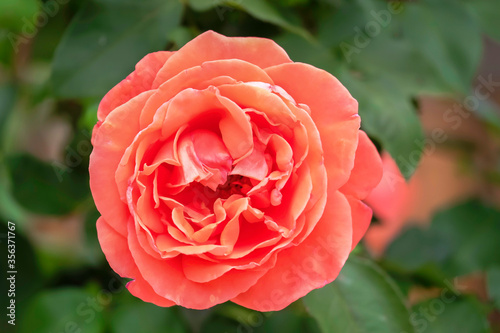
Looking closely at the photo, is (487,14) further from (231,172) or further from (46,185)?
(46,185)

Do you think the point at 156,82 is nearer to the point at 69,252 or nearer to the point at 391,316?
the point at 391,316

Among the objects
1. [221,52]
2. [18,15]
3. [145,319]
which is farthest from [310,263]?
[18,15]

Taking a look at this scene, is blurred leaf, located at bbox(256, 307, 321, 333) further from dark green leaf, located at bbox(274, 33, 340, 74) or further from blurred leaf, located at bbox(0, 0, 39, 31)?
blurred leaf, located at bbox(0, 0, 39, 31)

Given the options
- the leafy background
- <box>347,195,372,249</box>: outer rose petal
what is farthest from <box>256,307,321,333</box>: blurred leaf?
<box>347,195,372,249</box>: outer rose petal

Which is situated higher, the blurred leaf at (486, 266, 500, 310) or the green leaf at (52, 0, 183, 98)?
the green leaf at (52, 0, 183, 98)

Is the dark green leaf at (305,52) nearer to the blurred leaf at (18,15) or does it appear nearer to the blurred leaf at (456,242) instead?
the blurred leaf at (18,15)

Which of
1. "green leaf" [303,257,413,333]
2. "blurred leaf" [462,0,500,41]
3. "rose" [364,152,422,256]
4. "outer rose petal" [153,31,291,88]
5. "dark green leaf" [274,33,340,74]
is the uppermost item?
"outer rose petal" [153,31,291,88]
